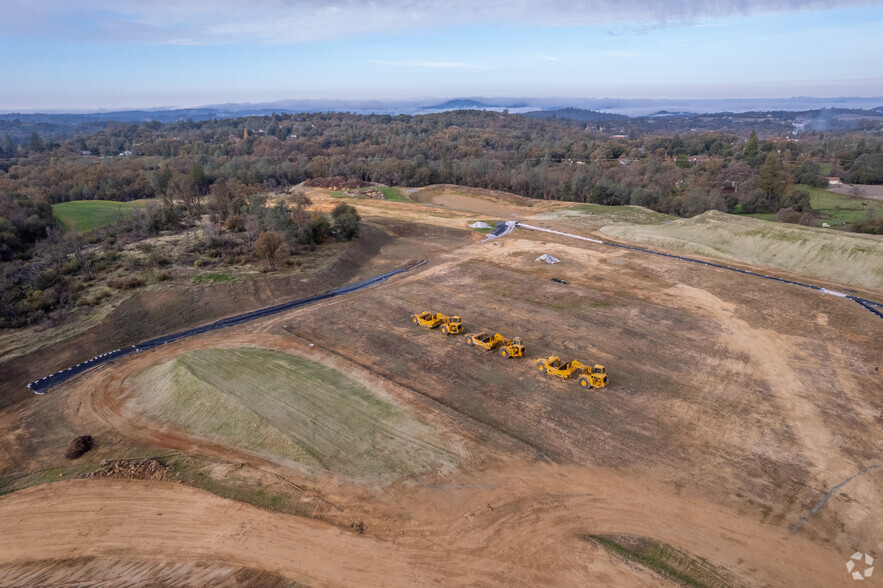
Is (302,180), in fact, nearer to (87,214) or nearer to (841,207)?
(87,214)

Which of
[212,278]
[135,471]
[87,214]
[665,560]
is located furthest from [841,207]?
[87,214]

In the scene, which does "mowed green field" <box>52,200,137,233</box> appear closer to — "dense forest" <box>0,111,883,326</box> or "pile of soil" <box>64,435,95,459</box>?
"dense forest" <box>0,111,883,326</box>

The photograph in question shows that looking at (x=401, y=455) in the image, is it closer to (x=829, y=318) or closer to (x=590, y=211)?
(x=829, y=318)

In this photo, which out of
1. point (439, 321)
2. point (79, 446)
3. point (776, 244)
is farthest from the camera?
point (776, 244)

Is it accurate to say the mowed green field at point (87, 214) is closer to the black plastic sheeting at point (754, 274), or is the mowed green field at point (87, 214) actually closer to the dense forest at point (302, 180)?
the dense forest at point (302, 180)

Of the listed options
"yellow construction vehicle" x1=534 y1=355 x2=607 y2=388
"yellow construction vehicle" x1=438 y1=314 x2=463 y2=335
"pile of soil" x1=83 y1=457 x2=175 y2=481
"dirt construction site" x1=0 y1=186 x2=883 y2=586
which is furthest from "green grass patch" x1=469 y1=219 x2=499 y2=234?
"pile of soil" x1=83 y1=457 x2=175 y2=481
